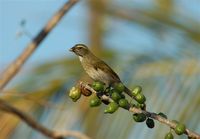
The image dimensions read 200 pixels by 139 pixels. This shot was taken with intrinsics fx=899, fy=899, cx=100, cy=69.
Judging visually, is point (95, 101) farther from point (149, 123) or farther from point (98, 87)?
point (149, 123)

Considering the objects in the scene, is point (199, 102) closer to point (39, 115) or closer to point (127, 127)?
point (127, 127)

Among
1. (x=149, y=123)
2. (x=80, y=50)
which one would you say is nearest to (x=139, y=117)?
(x=149, y=123)

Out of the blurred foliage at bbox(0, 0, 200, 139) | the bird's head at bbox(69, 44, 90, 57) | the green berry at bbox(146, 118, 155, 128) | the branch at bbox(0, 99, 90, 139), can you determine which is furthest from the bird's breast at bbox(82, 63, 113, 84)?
the branch at bbox(0, 99, 90, 139)

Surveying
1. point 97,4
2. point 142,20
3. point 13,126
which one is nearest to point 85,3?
point 97,4

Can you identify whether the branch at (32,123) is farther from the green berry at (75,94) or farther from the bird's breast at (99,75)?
the green berry at (75,94)

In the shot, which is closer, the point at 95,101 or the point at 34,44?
the point at 95,101

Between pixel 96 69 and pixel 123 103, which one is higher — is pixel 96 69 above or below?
above

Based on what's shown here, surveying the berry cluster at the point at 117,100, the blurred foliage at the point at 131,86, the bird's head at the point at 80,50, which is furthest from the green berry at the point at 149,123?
the blurred foliage at the point at 131,86
